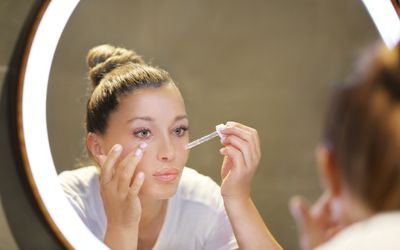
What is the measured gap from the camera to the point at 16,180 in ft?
2.89

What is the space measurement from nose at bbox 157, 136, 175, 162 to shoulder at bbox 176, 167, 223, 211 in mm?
33

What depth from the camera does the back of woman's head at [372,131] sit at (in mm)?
519

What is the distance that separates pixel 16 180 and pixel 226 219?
1.09 ft

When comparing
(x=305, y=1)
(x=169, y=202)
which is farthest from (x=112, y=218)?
(x=305, y=1)

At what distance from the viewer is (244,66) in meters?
0.88

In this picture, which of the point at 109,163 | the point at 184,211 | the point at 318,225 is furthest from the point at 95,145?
the point at 318,225

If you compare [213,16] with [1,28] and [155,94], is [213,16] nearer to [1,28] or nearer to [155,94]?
[155,94]

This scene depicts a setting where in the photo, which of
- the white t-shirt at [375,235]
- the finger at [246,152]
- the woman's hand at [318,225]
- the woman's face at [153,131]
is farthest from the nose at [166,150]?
the white t-shirt at [375,235]

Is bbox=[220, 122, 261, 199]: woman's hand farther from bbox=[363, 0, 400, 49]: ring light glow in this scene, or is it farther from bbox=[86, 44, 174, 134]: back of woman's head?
bbox=[363, 0, 400, 49]: ring light glow

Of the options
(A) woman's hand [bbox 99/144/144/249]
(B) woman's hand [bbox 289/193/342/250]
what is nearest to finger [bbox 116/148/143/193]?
(A) woman's hand [bbox 99/144/144/249]

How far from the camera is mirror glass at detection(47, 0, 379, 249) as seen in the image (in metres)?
0.85

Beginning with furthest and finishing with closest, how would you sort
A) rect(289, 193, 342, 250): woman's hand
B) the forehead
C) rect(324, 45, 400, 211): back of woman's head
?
the forehead < rect(289, 193, 342, 250): woman's hand < rect(324, 45, 400, 211): back of woman's head

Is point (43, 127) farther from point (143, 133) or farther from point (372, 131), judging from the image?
point (372, 131)

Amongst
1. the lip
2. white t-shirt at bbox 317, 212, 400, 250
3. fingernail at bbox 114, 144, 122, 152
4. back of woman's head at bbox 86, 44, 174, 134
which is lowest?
white t-shirt at bbox 317, 212, 400, 250
